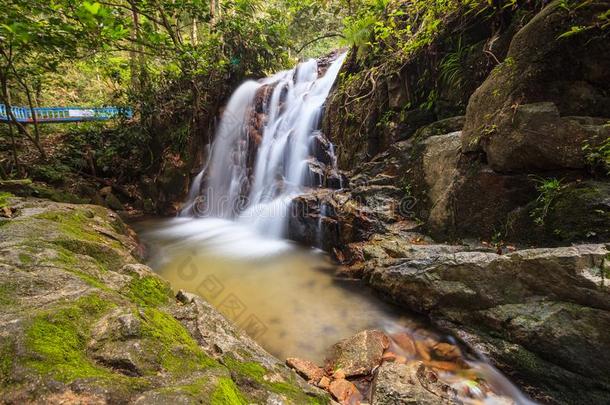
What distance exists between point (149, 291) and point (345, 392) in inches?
72.8

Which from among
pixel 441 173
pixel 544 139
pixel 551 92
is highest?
pixel 551 92

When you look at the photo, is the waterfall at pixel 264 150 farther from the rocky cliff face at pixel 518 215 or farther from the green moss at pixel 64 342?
the green moss at pixel 64 342

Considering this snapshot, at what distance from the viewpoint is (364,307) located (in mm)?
4074

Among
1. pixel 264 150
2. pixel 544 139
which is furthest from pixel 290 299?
pixel 264 150

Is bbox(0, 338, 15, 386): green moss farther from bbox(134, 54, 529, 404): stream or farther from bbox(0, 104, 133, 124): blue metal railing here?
bbox(0, 104, 133, 124): blue metal railing

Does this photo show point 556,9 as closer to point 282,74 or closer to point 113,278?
point 113,278

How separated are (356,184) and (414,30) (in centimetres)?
361

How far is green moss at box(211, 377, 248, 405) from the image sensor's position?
1383 mm

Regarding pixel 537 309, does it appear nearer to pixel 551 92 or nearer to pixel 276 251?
pixel 551 92

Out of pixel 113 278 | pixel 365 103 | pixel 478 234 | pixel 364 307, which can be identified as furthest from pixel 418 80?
pixel 113 278

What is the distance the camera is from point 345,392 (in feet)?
8.64

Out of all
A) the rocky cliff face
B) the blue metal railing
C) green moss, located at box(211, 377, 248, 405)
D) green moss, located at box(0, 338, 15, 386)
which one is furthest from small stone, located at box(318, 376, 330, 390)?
the blue metal railing

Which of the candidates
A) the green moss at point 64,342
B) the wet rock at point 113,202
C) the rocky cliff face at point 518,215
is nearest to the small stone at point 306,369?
the rocky cliff face at point 518,215

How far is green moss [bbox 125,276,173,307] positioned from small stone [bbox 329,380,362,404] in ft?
5.32
